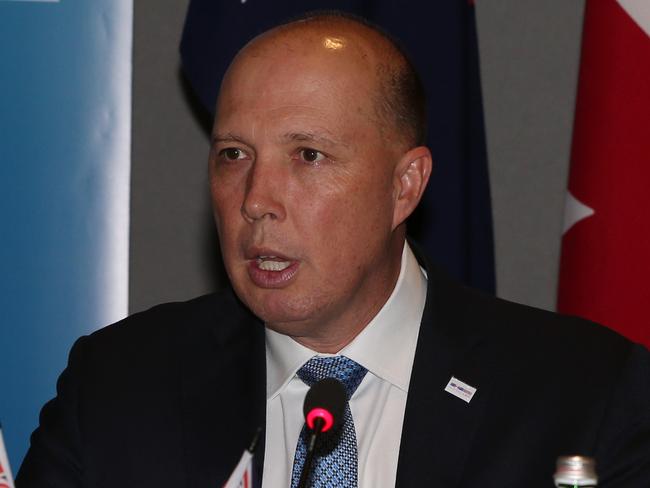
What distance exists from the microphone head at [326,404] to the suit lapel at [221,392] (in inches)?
30.8

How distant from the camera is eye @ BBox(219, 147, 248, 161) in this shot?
114 inches

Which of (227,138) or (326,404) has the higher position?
(227,138)

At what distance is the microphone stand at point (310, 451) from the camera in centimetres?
204

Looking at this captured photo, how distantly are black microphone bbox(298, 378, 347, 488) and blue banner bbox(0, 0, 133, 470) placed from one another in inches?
84.9

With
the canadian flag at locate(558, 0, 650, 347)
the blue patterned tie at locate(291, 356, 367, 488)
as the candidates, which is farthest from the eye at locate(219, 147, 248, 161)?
the canadian flag at locate(558, 0, 650, 347)

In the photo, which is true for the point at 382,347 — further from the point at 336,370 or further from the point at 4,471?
the point at 4,471

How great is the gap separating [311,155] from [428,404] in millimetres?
710

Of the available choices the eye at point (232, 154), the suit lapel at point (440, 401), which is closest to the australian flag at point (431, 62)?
the suit lapel at point (440, 401)

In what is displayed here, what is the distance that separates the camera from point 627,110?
406 centimetres

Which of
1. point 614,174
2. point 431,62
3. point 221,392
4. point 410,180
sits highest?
point 431,62

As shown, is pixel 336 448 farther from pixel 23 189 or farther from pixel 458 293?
pixel 23 189

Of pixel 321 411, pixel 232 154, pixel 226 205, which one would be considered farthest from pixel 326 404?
pixel 232 154

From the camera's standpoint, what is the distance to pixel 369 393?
3.03 metres

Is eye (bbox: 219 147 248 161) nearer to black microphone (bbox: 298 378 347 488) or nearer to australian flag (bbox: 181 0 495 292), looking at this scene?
black microphone (bbox: 298 378 347 488)
